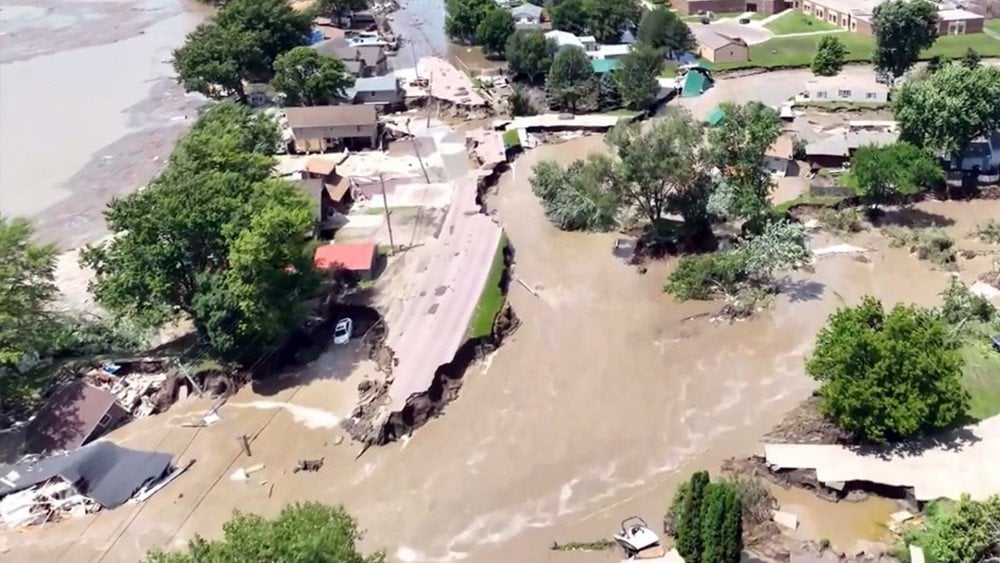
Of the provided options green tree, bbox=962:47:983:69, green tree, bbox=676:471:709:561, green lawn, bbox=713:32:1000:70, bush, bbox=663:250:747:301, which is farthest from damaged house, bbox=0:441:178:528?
green tree, bbox=962:47:983:69

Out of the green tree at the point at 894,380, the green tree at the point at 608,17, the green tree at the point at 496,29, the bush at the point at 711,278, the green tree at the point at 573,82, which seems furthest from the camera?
the green tree at the point at 608,17

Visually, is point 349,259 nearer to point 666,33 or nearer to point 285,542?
point 285,542

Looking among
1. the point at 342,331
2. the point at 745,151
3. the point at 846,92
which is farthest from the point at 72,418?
the point at 846,92

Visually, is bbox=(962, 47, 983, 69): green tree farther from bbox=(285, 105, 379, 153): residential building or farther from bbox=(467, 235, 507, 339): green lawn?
bbox=(285, 105, 379, 153): residential building

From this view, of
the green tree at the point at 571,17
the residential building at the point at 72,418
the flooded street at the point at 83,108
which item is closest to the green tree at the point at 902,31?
the green tree at the point at 571,17

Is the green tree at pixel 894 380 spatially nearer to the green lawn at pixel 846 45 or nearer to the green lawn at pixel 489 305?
A: the green lawn at pixel 489 305

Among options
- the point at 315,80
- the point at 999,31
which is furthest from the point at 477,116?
the point at 999,31

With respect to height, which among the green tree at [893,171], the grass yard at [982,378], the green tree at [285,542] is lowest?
the grass yard at [982,378]
